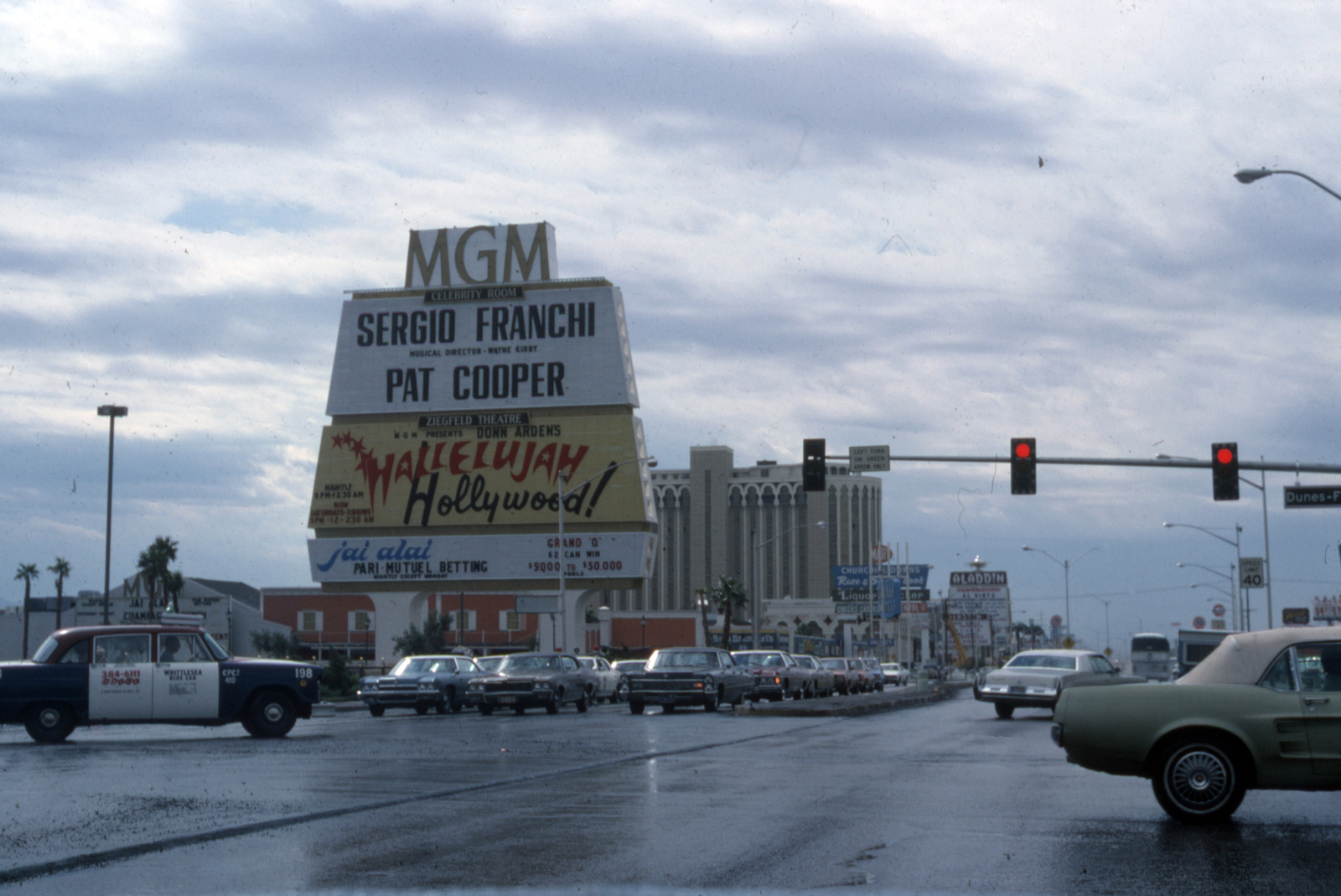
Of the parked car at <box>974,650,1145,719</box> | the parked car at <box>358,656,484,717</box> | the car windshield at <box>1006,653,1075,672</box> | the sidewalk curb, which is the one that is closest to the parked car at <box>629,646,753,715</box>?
the sidewalk curb

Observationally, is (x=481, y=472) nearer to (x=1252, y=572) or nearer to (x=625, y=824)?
(x=1252, y=572)

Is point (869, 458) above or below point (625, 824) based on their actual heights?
above

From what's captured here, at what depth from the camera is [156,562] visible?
99812mm

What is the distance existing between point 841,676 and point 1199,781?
40.8 metres

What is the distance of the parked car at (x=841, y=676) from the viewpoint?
5088 cm

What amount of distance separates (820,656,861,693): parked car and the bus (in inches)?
618

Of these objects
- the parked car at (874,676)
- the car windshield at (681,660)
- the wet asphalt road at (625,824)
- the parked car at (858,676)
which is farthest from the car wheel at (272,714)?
the parked car at (874,676)

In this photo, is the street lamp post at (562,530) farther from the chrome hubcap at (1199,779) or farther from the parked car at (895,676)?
the chrome hubcap at (1199,779)

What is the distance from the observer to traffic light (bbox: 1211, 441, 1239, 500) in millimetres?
27906

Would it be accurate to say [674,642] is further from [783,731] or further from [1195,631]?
[783,731]

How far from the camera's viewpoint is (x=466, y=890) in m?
8.14

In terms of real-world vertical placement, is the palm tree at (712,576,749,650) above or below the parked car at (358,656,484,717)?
above

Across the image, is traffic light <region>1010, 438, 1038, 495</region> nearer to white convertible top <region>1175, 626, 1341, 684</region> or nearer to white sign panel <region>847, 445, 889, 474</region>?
white sign panel <region>847, 445, 889, 474</region>

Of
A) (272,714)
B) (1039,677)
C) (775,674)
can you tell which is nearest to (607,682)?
(775,674)
